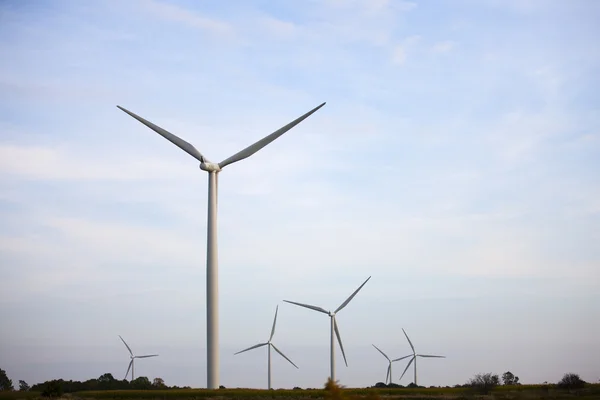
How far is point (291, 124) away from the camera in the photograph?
9306cm

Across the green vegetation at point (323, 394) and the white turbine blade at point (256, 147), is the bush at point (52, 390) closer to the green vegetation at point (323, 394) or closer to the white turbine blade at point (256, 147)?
the green vegetation at point (323, 394)

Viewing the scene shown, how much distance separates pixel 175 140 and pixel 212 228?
1230cm

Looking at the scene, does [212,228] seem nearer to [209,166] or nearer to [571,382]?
[209,166]

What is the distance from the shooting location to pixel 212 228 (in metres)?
88.2

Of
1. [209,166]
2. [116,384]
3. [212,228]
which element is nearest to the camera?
[212,228]

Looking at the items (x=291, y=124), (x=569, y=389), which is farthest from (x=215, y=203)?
(x=569, y=389)

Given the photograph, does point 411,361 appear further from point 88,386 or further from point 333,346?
point 88,386

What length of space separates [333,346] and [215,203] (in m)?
40.4

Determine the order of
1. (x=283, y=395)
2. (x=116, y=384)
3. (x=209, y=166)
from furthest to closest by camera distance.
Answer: (x=116, y=384), (x=283, y=395), (x=209, y=166)

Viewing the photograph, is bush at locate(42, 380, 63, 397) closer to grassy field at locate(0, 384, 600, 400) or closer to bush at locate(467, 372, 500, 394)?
grassy field at locate(0, 384, 600, 400)

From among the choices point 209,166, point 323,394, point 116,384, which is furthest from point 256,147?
point 116,384

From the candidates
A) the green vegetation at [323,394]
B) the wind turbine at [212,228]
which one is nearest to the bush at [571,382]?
the green vegetation at [323,394]

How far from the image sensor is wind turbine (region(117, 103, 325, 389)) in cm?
8381

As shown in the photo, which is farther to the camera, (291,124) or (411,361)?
(411,361)
